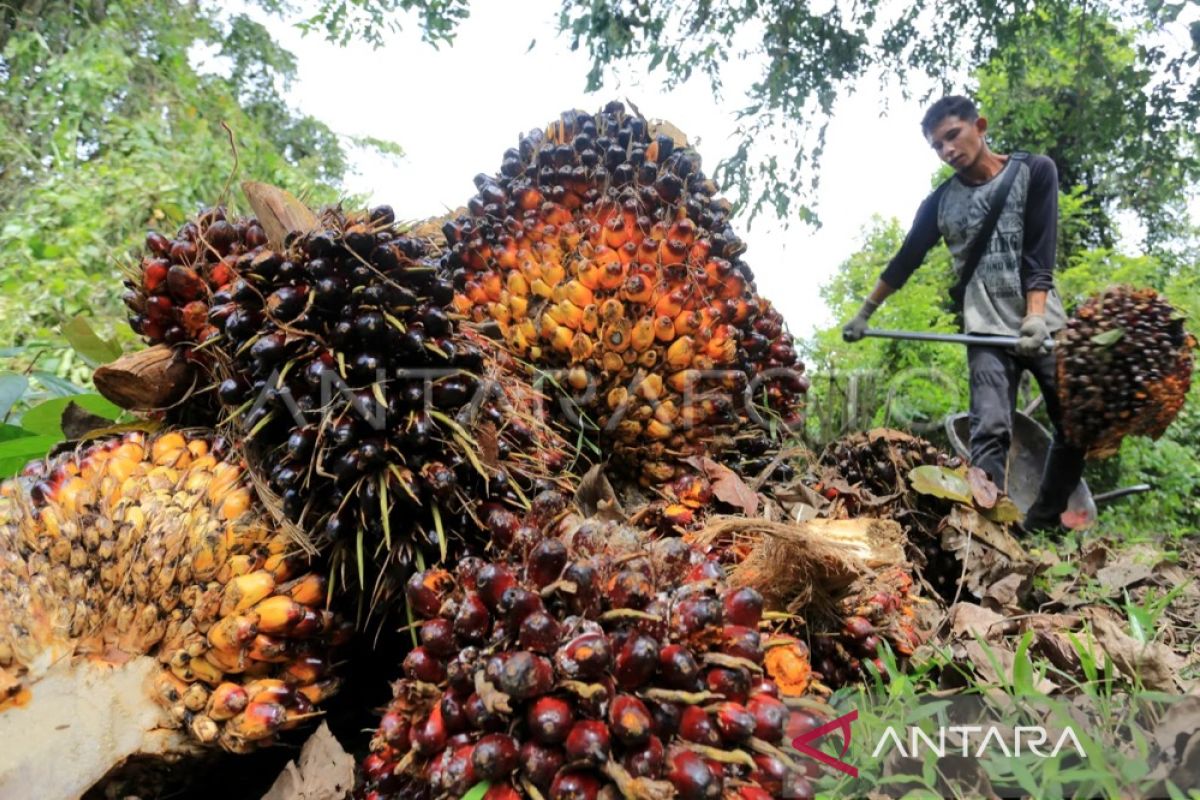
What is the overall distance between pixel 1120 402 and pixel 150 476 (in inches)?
106

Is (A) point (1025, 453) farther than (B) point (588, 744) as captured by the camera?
Yes

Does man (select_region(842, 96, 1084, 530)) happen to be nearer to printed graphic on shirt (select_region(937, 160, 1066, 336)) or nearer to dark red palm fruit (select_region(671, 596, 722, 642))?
printed graphic on shirt (select_region(937, 160, 1066, 336))

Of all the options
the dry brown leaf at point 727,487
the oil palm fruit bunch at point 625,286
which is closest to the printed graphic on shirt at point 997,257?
the oil palm fruit bunch at point 625,286

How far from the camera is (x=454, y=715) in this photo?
26.4 inches

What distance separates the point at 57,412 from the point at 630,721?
4.03ft

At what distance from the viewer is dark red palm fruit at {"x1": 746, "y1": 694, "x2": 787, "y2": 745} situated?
650mm

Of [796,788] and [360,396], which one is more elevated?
[360,396]

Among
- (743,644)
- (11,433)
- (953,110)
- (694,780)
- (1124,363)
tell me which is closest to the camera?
(694,780)

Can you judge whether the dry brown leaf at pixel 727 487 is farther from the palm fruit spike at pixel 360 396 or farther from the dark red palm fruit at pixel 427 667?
the dark red palm fruit at pixel 427 667

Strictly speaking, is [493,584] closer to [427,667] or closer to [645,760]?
[427,667]

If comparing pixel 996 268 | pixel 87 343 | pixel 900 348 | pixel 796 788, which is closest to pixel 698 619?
pixel 796 788

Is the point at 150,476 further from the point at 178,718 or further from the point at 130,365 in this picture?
the point at 178,718

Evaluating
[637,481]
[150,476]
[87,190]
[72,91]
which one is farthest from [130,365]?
[72,91]

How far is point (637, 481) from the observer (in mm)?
1364
